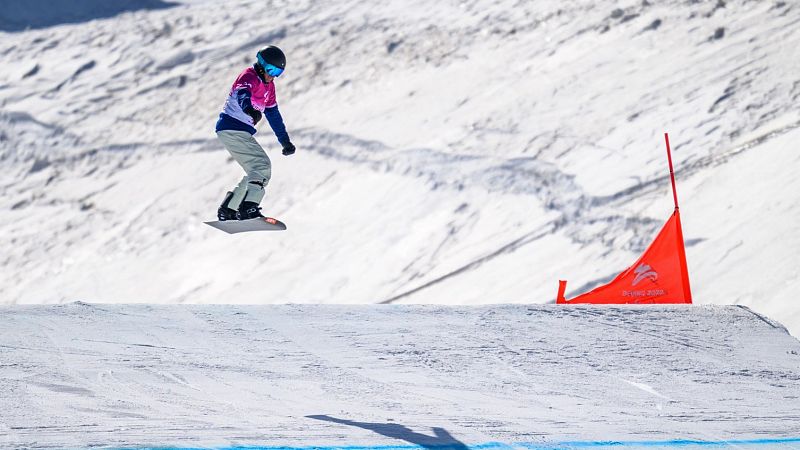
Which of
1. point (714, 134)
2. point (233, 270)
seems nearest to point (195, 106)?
point (233, 270)

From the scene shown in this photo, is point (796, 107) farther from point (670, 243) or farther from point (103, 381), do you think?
point (103, 381)

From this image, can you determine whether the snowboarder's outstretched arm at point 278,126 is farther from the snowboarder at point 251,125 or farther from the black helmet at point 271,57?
the black helmet at point 271,57

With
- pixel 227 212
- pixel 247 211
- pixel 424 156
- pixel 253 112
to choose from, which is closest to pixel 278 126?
pixel 253 112

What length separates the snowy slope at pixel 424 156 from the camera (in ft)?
40.5

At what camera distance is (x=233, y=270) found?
15039 mm

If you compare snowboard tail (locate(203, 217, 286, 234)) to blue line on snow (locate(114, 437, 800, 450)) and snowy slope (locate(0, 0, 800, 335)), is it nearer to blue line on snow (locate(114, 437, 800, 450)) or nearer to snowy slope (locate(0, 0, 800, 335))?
blue line on snow (locate(114, 437, 800, 450))

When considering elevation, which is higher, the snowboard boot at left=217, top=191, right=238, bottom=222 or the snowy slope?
the snowboard boot at left=217, top=191, right=238, bottom=222

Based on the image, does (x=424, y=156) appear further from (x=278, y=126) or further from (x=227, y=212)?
(x=278, y=126)

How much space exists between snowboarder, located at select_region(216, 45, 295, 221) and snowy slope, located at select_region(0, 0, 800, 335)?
14.3 feet

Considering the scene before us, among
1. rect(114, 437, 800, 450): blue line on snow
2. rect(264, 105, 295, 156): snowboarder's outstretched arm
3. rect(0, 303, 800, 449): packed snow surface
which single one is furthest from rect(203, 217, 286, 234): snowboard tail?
rect(114, 437, 800, 450): blue line on snow

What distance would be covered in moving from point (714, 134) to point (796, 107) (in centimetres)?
105

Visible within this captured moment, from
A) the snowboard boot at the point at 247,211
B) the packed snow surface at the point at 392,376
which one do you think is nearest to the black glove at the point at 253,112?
the snowboard boot at the point at 247,211

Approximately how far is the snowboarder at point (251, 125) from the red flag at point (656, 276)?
10.3 feet

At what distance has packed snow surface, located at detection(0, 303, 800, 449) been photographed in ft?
15.8
